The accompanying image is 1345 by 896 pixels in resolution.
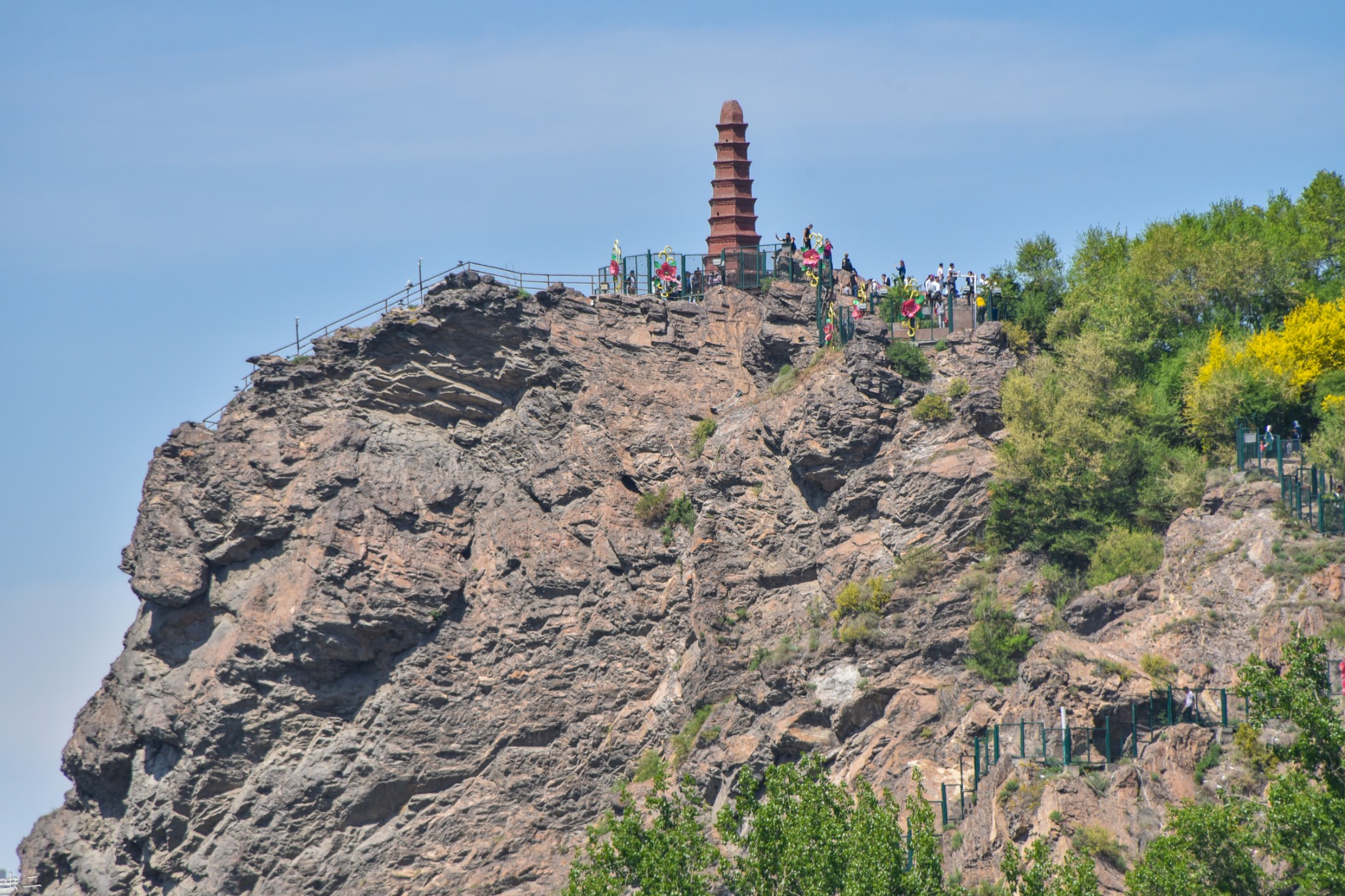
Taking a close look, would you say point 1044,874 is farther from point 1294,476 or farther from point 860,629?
point 1294,476

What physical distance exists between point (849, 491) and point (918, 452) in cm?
229

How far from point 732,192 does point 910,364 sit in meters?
12.3

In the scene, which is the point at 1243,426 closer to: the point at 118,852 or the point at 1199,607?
the point at 1199,607

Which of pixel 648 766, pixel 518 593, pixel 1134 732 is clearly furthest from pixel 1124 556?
pixel 518 593

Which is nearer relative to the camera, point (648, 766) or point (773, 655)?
point (773, 655)

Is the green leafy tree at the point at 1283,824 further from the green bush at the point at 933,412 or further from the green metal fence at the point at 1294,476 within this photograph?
the green bush at the point at 933,412

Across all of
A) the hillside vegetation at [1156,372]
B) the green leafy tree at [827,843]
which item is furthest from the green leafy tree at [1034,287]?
the green leafy tree at [827,843]

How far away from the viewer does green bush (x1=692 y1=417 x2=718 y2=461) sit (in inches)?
2586

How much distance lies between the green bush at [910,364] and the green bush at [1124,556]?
8656 mm

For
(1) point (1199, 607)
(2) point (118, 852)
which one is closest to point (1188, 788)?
(1) point (1199, 607)

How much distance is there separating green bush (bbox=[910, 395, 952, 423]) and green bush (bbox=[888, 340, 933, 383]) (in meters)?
1.72

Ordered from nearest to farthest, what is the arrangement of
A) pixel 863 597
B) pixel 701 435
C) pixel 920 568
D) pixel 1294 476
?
pixel 1294 476
pixel 920 568
pixel 863 597
pixel 701 435

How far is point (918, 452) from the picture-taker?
60.5m

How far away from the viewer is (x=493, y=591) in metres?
65.3
